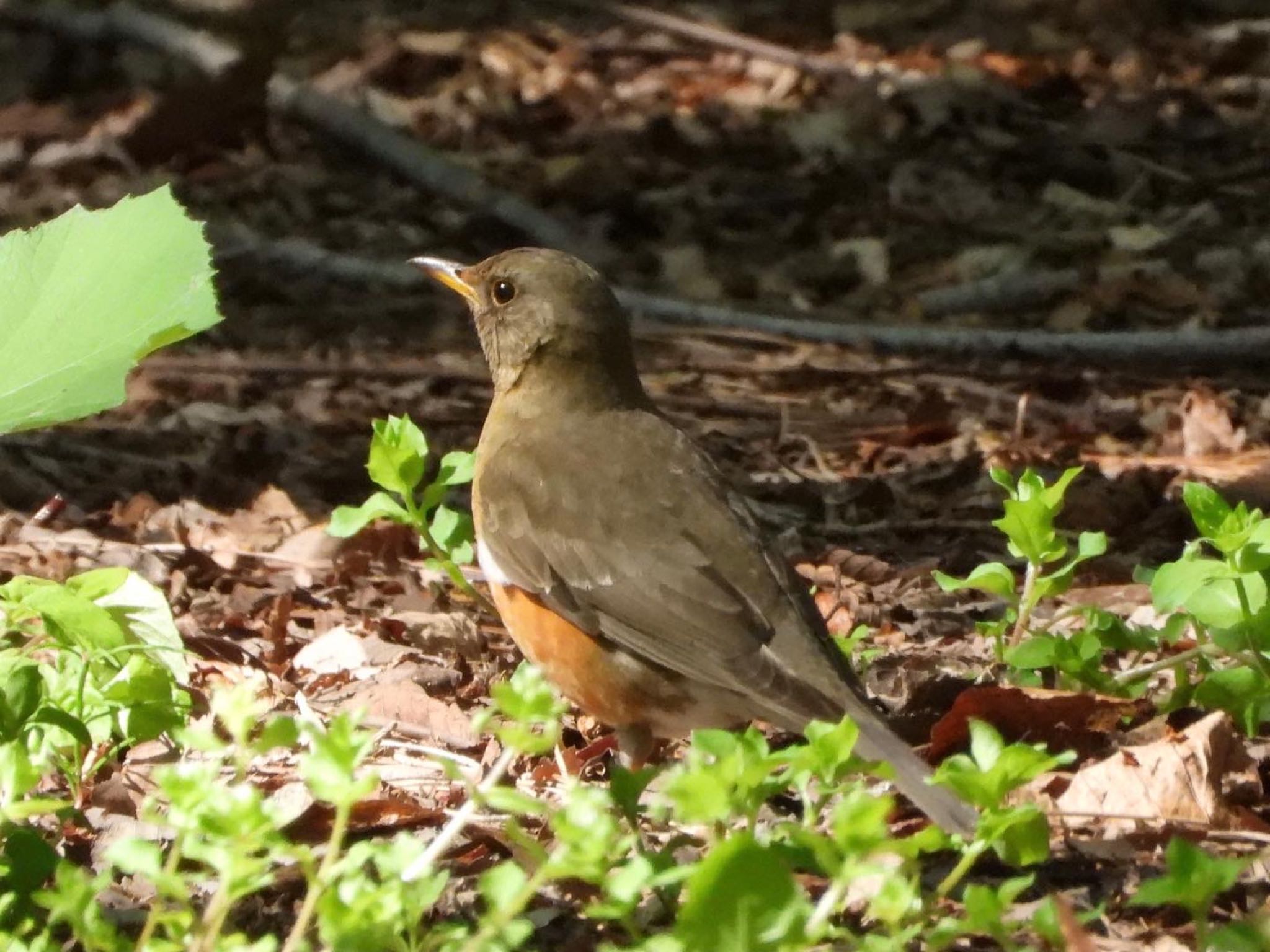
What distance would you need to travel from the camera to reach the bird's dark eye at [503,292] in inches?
213

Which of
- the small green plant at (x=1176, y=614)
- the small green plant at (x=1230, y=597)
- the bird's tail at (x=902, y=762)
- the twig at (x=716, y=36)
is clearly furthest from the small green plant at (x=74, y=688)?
the twig at (x=716, y=36)

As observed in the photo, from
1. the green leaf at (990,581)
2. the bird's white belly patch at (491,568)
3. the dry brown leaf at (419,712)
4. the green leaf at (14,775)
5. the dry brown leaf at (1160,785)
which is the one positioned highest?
the green leaf at (14,775)

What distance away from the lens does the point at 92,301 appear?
10.2ft

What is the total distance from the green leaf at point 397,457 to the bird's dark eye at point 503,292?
1196 mm

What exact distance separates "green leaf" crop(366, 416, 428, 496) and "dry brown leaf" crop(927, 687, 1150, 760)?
49.8 inches

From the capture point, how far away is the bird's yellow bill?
5.52 metres

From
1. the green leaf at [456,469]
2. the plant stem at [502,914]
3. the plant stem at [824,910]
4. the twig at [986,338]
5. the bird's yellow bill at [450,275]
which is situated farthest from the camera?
the twig at [986,338]

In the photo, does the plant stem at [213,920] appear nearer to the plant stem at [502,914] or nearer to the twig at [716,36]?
the plant stem at [502,914]

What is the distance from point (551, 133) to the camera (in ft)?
33.3

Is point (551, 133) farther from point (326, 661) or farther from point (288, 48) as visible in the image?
point (326, 661)

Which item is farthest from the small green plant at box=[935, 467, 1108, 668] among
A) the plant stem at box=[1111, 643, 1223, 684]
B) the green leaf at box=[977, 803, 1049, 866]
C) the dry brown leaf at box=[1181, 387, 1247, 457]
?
the dry brown leaf at box=[1181, 387, 1247, 457]

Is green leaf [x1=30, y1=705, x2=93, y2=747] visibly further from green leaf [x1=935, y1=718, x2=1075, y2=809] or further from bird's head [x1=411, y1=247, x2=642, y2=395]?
bird's head [x1=411, y1=247, x2=642, y2=395]

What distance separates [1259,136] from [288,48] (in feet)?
17.5

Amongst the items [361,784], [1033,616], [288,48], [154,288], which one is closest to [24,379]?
[154,288]
